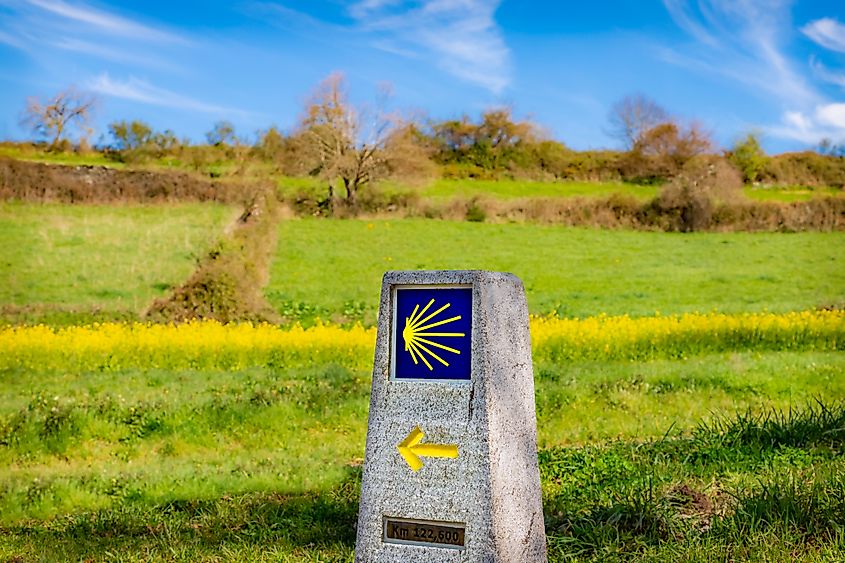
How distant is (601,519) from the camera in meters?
4.97

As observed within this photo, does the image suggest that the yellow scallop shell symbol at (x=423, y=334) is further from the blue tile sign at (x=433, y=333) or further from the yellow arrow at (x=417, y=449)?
the yellow arrow at (x=417, y=449)

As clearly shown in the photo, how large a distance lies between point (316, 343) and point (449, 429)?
8222 mm

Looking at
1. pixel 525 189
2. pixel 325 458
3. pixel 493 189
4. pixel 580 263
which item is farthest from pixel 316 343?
pixel 525 189

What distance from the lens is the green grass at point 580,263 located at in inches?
627


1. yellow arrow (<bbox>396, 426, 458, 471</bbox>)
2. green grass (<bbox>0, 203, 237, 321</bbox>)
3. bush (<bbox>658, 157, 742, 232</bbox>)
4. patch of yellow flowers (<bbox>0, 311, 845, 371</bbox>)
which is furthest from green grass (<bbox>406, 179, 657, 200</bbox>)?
yellow arrow (<bbox>396, 426, 458, 471</bbox>)

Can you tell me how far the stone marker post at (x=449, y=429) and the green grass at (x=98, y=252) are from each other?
11650 millimetres

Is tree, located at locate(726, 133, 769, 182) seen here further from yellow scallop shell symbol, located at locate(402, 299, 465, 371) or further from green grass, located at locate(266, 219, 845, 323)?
yellow scallop shell symbol, located at locate(402, 299, 465, 371)

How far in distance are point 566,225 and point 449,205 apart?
94.5 inches

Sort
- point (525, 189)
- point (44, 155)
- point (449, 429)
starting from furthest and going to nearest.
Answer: point (525, 189) → point (44, 155) → point (449, 429)

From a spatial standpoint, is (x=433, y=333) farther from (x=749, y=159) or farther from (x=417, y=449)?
(x=749, y=159)

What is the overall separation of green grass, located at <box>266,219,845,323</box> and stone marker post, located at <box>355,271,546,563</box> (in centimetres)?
1138

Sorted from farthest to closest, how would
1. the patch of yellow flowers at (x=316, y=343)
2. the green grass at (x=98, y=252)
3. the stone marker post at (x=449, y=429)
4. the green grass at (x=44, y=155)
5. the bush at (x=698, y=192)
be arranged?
the bush at (x=698, y=192)
the green grass at (x=44, y=155)
the green grass at (x=98, y=252)
the patch of yellow flowers at (x=316, y=343)
the stone marker post at (x=449, y=429)

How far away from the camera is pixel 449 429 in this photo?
12.4 ft

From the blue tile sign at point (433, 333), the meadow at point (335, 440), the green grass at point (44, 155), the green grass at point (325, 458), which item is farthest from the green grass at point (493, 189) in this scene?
the blue tile sign at point (433, 333)
